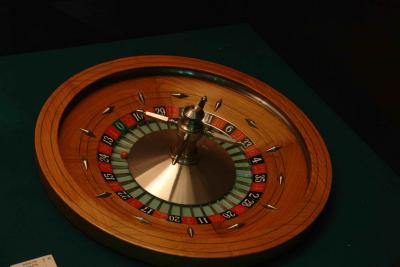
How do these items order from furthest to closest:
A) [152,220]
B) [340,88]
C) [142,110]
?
[340,88]
[142,110]
[152,220]

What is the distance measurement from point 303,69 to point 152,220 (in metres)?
1.00

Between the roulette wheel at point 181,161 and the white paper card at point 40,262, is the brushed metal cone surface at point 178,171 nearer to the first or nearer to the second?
the roulette wheel at point 181,161

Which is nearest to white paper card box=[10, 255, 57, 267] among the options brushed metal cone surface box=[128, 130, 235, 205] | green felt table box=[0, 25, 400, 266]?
green felt table box=[0, 25, 400, 266]

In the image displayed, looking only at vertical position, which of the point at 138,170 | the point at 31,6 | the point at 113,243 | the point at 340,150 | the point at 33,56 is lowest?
the point at 113,243

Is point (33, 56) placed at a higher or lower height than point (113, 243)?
higher

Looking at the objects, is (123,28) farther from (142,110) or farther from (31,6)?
(142,110)

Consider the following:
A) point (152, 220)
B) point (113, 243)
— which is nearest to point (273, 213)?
point (152, 220)

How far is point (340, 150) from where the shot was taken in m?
1.79

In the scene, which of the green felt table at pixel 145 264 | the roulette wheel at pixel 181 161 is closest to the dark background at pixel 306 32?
the green felt table at pixel 145 264

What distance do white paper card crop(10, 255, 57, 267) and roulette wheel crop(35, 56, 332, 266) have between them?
0.32ft

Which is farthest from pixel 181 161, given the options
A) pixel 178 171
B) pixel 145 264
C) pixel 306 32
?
pixel 306 32

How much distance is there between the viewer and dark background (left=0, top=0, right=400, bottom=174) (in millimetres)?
1896

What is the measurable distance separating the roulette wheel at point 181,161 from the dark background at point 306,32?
0.33 metres

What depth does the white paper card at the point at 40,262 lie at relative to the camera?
4.24 ft
